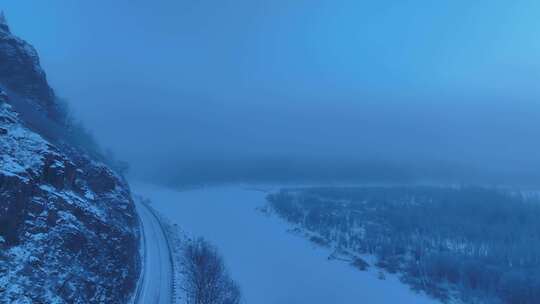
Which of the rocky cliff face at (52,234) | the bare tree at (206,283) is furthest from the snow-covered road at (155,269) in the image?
the bare tree at (206,283)

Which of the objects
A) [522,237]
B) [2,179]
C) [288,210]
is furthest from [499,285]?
[288,210]

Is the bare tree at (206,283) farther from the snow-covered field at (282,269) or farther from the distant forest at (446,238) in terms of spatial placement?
the distant forest at (446,238)

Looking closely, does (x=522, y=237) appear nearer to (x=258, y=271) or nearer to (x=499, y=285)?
(x=499, y=285)

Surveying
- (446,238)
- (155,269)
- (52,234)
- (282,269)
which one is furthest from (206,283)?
(446,238)

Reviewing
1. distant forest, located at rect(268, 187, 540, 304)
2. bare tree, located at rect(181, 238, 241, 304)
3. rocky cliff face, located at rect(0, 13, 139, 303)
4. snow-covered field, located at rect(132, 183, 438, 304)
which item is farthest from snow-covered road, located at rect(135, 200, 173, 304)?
distant forest, located at rect(268, 187, 540, 304)

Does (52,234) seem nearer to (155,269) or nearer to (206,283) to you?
(155,269)

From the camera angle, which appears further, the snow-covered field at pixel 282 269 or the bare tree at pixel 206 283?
the snow-covered field at pixel 282 269

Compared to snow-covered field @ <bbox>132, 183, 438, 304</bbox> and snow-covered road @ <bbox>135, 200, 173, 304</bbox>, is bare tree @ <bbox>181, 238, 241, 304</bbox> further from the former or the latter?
snow-covered field @ <bbox>132, 183, 438, 304</bbox>
